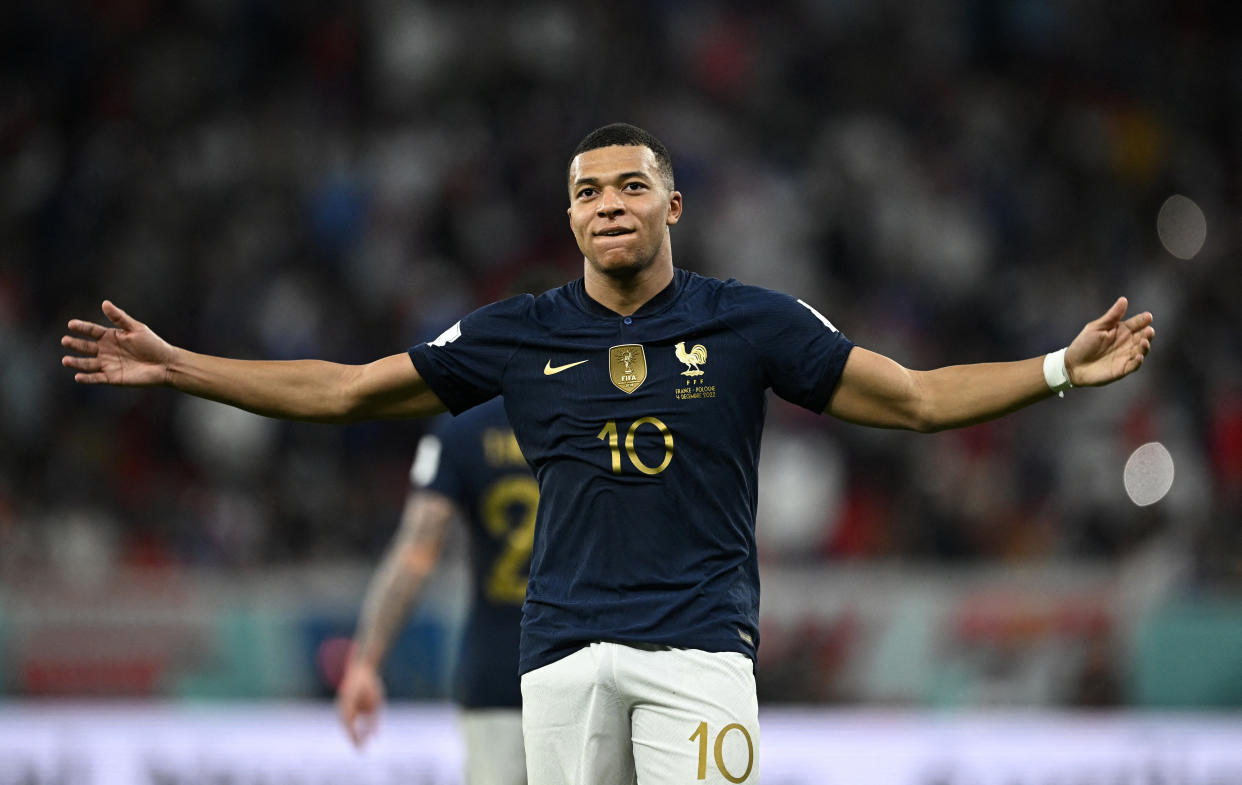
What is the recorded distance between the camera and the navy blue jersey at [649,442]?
4004mm

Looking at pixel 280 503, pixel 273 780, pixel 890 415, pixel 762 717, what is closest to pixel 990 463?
pixel 762 717

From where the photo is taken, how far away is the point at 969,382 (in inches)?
161

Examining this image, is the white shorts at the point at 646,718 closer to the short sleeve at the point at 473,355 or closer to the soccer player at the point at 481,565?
the short sleeve at the point at 473,355

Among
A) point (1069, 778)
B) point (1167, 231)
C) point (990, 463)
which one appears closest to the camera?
point (1069, 778)

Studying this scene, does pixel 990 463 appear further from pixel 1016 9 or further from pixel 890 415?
pixel 890 415

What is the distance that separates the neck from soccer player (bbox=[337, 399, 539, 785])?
4.49ft

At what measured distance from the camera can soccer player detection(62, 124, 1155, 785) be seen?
13.0ft

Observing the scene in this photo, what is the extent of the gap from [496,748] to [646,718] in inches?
59.0

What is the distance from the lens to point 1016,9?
15.4 metres

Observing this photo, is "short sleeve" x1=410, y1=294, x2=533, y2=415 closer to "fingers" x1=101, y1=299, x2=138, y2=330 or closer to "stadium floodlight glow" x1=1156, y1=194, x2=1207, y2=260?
"fingers" x1=101, y1=299, x2=138, y2=330

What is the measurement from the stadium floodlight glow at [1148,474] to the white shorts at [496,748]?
641cm

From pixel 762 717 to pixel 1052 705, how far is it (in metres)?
1.99

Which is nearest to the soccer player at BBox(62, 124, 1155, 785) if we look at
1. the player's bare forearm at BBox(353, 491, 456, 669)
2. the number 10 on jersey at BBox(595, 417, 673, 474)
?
the number 10 on jersey at BBox(595, 417, 673, 474)

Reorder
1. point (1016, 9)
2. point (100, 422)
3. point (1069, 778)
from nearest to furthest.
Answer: point (1069, 778) → point (100, 422) → point (1016, 9)
